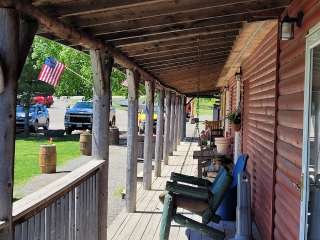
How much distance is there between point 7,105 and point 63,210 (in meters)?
1.32

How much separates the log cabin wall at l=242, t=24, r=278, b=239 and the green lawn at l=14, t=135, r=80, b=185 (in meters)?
5.69

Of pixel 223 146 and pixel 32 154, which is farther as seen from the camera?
pixel 32 154

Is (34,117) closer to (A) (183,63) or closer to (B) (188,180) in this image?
(A) (183,63)

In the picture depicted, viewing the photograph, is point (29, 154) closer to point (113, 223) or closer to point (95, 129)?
point (113, 223)

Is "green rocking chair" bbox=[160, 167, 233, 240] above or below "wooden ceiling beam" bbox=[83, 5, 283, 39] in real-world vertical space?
below

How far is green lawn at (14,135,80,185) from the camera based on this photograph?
1267 centimetres

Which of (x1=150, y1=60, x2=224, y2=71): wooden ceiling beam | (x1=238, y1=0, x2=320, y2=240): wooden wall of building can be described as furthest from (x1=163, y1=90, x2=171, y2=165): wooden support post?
(x1=238, y1=0, x2=320, y2=240): wooden wall of building

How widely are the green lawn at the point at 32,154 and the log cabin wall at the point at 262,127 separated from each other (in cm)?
569

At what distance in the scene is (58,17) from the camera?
11.8 ft

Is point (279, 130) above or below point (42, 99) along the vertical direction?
below

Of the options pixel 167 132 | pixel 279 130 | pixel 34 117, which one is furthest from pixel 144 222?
pixel 34 117

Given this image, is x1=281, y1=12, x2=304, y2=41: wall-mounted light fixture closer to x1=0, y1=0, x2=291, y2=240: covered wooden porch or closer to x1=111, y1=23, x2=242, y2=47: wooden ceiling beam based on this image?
x1=0, y1=0, x2=291, y2=240: covered wooden porch

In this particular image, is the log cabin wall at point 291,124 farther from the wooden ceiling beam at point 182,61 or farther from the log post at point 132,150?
the wooden ceiling beam at point 182,61

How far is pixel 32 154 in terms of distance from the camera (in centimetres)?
1703
